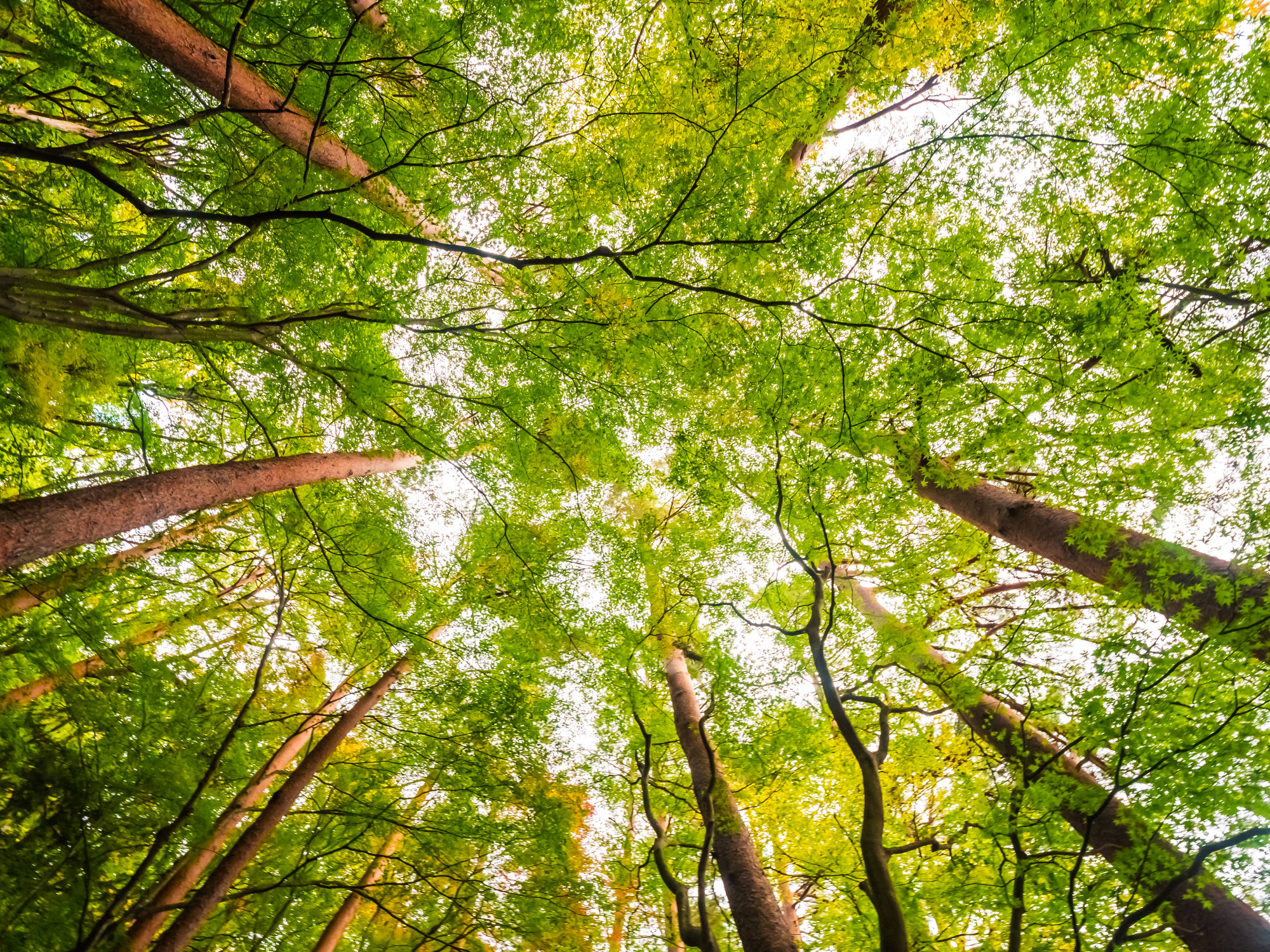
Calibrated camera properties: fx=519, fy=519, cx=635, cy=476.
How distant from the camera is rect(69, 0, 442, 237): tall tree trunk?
296 centimetres

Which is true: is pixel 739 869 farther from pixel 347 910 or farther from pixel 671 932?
pixel 347 910

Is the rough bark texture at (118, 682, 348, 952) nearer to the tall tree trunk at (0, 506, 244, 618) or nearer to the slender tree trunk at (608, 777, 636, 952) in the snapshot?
the tall tree trunk at (0, 506, 244, 618)

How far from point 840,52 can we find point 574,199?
2462mm

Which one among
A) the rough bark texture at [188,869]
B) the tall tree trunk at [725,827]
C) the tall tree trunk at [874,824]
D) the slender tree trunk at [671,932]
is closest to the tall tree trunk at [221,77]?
the tall tree trunk at [874,824]

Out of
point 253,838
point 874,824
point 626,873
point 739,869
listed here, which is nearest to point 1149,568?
point 874,824

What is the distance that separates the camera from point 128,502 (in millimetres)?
3146

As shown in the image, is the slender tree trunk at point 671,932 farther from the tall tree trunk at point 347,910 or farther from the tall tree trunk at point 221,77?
the tall tree trunk at point 221,77

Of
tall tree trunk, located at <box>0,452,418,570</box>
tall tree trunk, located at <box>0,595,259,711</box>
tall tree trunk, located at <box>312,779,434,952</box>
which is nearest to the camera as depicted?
tall tree trunk, located at <box>0,452,418,570</box>

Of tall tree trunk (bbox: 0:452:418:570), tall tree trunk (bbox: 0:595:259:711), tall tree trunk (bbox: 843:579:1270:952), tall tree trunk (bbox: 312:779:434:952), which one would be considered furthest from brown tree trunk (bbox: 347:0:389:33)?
tall tree trunk (bbox: 312:779:434:952)

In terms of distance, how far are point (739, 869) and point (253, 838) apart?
3817mm

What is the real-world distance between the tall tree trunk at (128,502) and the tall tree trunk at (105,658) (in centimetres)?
162

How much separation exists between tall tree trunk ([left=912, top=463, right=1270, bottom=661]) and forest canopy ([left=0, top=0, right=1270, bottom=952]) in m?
0.04

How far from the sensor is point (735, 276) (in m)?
4.96

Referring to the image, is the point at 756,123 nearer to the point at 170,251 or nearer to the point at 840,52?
the point at 840,52
